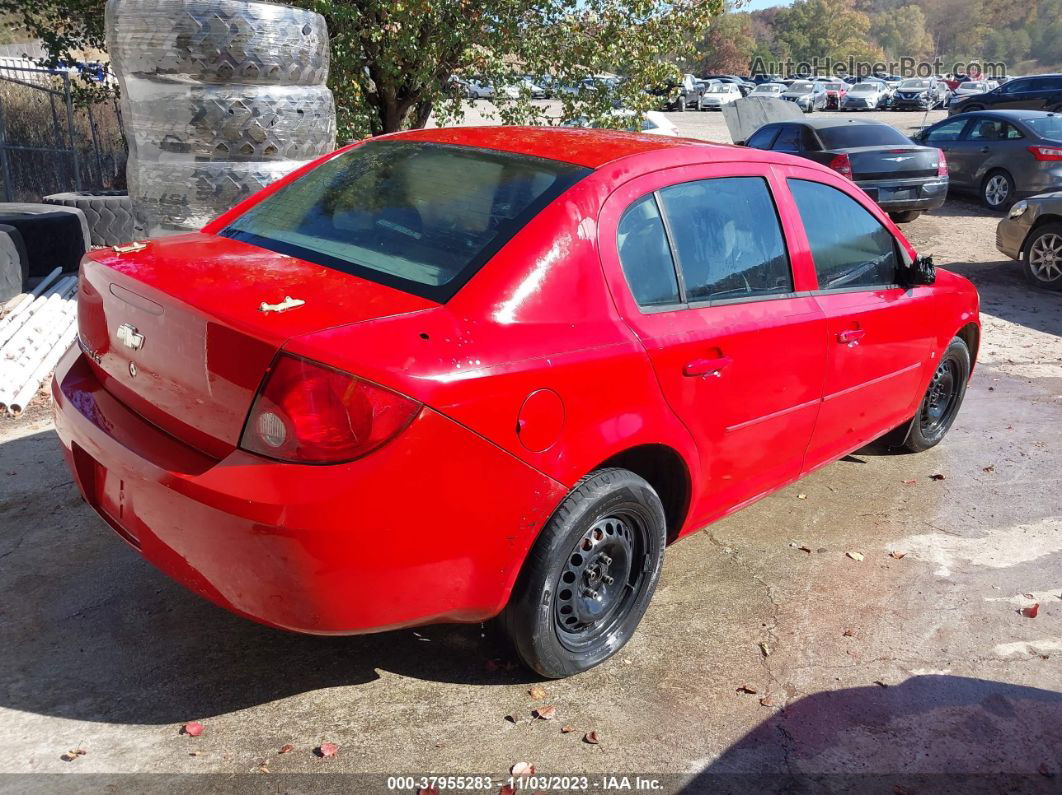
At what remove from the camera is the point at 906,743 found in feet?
10.00

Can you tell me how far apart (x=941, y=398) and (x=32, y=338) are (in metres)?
5.52

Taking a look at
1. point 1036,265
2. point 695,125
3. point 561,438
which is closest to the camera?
point 561,438

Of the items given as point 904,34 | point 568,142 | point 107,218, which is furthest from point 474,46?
point 904,34

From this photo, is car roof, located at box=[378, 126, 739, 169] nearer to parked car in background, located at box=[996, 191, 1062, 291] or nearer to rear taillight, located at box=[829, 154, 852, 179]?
parked car in background, located at box=[996, 191, 1062, 291]

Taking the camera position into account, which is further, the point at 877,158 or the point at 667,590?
the point at 877,158

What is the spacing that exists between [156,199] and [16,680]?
13.2ft

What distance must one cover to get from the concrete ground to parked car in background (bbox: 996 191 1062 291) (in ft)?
21.0

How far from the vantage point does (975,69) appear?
81688 millimetres

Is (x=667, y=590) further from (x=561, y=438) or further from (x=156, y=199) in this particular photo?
(x=156, y=199)

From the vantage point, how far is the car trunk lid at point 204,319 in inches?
103

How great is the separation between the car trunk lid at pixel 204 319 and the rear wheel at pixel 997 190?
14285 mm

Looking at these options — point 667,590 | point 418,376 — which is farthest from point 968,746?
point 418,376

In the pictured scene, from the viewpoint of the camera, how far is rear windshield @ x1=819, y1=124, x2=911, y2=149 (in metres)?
13.1

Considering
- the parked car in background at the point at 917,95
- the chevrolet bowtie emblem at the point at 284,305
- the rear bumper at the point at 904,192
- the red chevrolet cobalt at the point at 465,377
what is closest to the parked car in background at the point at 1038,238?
the rear bumper at the point at 904,192
